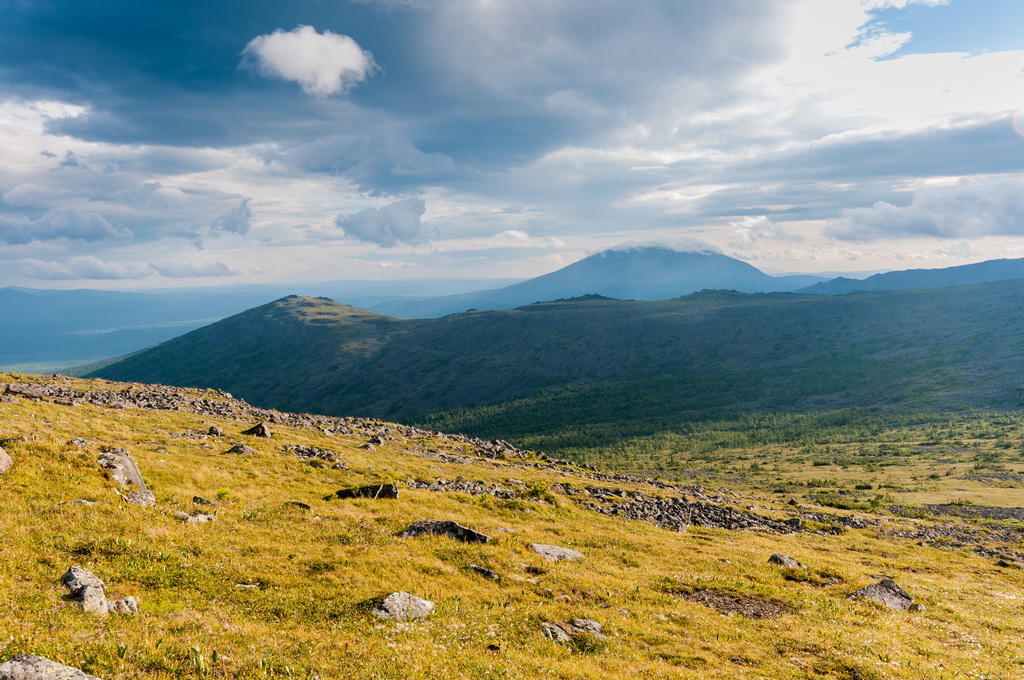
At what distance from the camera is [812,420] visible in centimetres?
14462

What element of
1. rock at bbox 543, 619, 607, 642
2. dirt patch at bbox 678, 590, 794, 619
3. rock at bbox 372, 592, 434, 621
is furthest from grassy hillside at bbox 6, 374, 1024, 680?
rock at bbox 372, 592, 434, 621

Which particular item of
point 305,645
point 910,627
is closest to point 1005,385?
point 910,627

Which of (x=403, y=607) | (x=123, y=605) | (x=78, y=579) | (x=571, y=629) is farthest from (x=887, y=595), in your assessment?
(x=78, y=579)

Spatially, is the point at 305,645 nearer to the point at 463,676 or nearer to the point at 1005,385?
the point at 463,676

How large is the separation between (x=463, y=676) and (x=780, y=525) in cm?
3957

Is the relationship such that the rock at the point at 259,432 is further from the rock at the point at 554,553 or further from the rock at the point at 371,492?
the rock at the point at 554,553

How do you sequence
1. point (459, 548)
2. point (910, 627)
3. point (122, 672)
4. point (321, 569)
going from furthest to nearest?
1. point (459, 548)
2. point (910, 627)
3. point (321, 569)
4. point (122, 672)

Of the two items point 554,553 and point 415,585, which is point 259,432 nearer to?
point 554,553

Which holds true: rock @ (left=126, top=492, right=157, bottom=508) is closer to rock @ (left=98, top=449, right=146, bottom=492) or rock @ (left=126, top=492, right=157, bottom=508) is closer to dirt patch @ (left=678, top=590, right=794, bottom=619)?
rock @ (left=98, top=449, right=146, bottom=492)

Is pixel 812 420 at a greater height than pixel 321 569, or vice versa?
pixel 321 569

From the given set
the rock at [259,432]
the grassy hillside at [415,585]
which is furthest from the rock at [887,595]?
the rock at [259,432]

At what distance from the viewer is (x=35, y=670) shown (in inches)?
337

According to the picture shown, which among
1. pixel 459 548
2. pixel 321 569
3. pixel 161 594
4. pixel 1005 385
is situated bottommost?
pixel 1005 385

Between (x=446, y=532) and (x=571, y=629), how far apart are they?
32.0 ft
